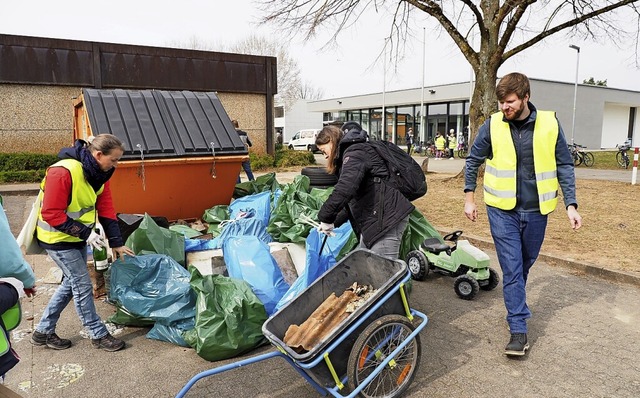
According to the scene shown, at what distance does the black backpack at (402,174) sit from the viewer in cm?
328

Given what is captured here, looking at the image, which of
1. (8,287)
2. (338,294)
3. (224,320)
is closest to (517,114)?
(338,294)

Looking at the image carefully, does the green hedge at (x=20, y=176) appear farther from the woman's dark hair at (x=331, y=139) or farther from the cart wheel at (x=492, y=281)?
the cart wheel at (x=492, y=281)

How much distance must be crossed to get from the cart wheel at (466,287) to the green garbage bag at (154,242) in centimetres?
259

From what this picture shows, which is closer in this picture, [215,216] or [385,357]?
[385,357]

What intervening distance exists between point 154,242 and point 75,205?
45.7 inches

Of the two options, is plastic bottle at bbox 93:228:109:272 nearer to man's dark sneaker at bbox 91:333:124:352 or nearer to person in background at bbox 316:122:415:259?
man's dark sneaker at bbox 91:333:124:352

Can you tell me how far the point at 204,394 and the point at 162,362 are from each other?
0.57m

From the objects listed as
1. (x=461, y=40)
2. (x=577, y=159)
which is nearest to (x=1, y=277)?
(x=461, y=40)

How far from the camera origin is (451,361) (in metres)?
3.22

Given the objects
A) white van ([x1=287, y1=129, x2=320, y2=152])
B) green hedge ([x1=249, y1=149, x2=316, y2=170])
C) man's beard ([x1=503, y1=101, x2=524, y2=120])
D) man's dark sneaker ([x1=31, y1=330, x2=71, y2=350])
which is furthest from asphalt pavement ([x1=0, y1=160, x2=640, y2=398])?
white van ([x1=287, y1=129, x2=320, y2=152])

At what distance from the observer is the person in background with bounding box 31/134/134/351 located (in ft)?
10.2

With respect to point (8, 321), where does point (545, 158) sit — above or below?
above

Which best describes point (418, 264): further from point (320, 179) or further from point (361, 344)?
point (320, 179)

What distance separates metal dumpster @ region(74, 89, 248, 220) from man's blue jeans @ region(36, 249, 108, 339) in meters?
2.26
